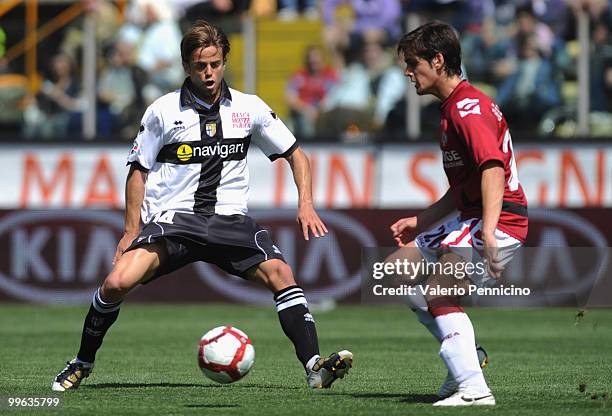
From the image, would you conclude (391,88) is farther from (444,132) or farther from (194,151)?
(444,132)

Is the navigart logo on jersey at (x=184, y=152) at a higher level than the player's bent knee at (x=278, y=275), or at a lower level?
higher

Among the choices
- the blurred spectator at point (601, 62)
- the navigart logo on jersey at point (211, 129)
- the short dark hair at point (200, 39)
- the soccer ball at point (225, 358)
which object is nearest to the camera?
the soccer ball at point (225, 358)

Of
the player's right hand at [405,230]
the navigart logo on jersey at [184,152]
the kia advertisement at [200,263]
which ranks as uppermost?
the navigart logo on jersey at [184,152]

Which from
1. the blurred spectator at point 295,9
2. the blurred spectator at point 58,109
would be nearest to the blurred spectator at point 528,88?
the blurred spectator at point 295,9

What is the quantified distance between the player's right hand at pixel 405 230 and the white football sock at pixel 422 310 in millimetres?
429

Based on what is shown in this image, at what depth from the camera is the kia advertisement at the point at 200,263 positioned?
50.5ft

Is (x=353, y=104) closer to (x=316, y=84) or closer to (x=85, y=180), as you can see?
(x=316, y=84)

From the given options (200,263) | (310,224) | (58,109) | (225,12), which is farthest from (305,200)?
(58,109)

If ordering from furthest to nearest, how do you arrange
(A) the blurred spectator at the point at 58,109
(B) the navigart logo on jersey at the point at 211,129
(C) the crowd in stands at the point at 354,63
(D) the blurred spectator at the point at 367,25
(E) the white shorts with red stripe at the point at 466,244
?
(A) the blurred spectator at the point at 58,109 → (D) the blurred spectator at the point at 367,25 → (C) the crowd in stands at the point at 354,63 → (B) the navigart logo on jersey at the point at 211,129 → (E) the white shorts with red stripe at the point at 466,244

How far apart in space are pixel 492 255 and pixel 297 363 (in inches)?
140

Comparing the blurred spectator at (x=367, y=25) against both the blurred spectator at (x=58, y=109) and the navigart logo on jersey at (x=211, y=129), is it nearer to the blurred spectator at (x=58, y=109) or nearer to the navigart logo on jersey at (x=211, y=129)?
the blurred spectator at (x=58, y=109)

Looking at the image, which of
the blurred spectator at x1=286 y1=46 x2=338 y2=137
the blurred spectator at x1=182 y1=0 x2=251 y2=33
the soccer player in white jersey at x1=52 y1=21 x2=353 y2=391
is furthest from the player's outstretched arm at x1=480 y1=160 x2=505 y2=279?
the blurred spectator at x1=182 y1=0 x2=251 y2=33

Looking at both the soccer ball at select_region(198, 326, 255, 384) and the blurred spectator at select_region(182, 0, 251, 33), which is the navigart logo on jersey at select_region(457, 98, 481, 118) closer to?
the soccer ball at select_region(198, 326, 255, 384)

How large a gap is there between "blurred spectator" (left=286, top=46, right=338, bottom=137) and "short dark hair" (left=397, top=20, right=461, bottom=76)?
10245mm
